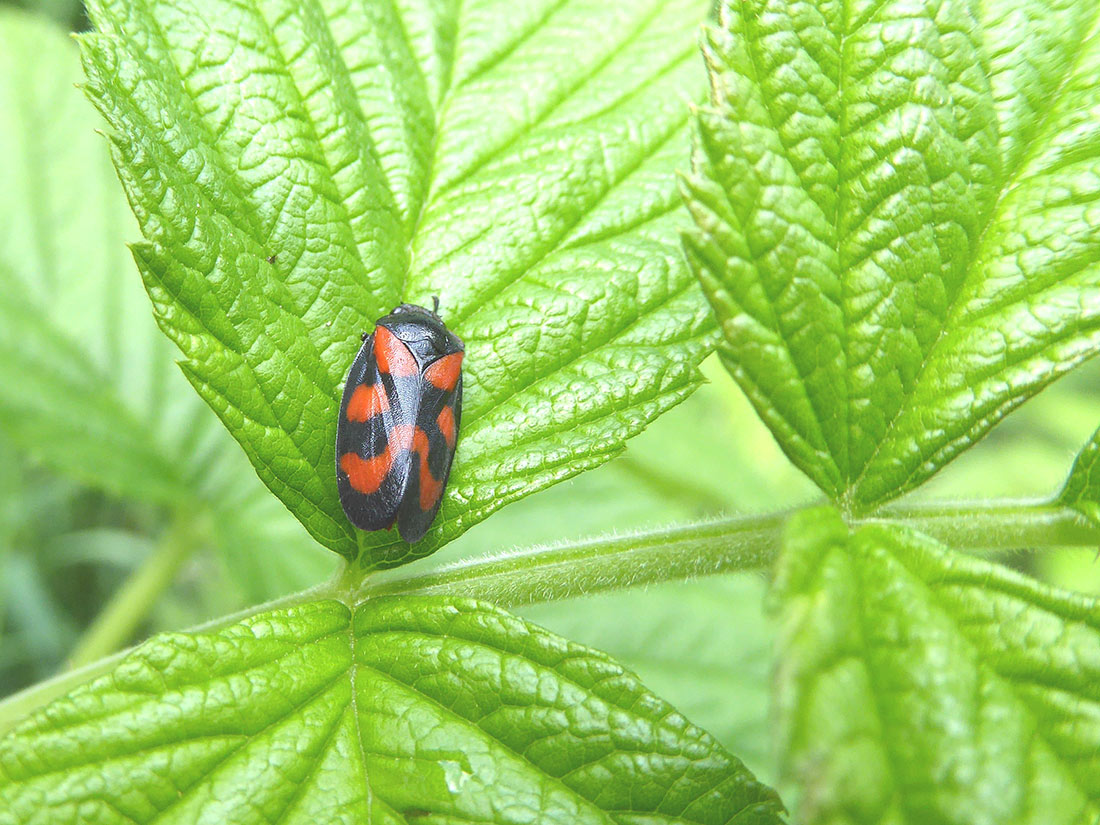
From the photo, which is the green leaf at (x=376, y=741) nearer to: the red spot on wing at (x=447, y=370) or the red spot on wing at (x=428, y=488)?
→ the red spot on wing at (x=428, y=488)

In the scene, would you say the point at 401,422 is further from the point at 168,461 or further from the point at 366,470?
the point at 168,461

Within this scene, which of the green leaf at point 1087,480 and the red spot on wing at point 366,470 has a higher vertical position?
the red spot on wing at point 366,470

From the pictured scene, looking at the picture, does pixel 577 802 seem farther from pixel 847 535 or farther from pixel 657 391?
pixel 657 391

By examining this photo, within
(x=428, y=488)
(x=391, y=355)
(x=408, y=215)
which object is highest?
(x=408, y=215)

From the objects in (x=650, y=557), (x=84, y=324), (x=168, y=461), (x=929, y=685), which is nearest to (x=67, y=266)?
(x=84, y=324)

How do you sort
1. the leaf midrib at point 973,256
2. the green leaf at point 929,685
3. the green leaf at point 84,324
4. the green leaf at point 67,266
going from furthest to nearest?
1. the green leaf at point 67,266
2. the green leaf at point 84,324
3. the leaf midrib at point 973,256
4. the green leaf at point 929,685

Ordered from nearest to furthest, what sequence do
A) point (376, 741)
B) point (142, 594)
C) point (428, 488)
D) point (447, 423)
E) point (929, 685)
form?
point (929, 685)
point (376, 741)
point (428, 488)
point (447, 423)
point (142, 594)

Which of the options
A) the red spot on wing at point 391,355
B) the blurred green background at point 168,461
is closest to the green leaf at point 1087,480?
the red spot on wing at point 391,355
